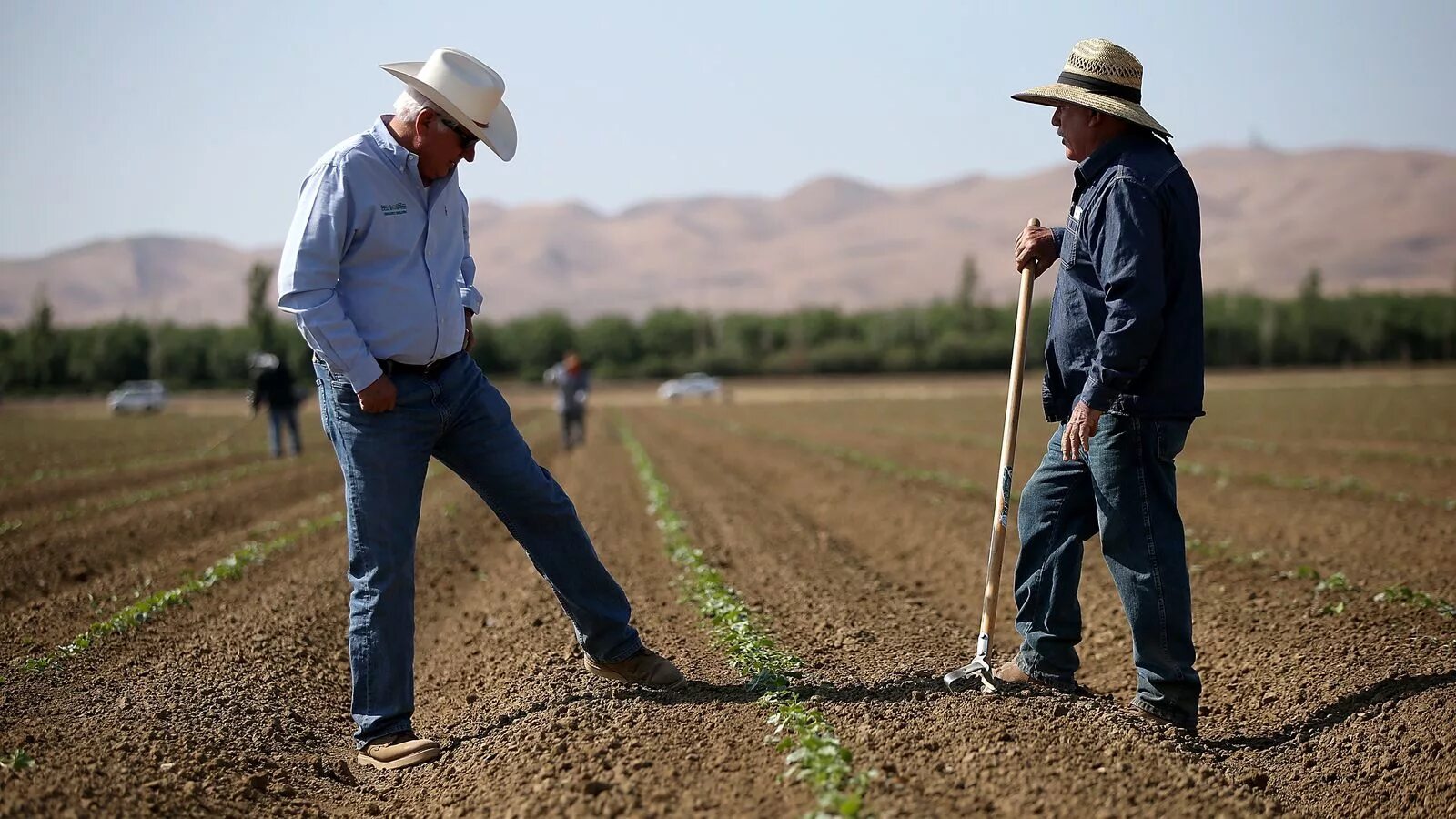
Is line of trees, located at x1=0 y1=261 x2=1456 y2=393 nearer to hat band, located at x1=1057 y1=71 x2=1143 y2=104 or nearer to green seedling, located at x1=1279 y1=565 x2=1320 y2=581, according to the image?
green seedling, located at x1=1279 y1=565 x2=1320 y2=581

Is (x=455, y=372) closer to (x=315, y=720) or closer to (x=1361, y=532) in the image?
(x=315, y=720)

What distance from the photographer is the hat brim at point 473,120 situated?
4066mm

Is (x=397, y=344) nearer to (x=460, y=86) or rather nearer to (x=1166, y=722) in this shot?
(x=460, y=86)

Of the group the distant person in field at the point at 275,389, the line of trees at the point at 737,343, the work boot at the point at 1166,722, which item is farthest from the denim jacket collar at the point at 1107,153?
the line of trees at the point at 737,343

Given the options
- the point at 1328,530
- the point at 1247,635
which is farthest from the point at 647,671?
the point at 1328,530

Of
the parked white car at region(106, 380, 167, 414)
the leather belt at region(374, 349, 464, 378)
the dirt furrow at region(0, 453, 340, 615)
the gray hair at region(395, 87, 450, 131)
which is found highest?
the gray hair at region(395, 87, 450, 131)

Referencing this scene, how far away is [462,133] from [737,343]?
96.1 meters

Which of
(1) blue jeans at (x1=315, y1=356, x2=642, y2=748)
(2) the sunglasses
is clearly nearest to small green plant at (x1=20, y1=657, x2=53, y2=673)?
(1) blue jeans at (x1=315, y1=356, x2=642, y2=748)

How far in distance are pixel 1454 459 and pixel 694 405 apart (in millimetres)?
39641

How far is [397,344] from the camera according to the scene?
4129 mm

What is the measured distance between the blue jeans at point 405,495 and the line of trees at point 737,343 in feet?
237

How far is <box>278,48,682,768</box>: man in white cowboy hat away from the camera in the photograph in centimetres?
399

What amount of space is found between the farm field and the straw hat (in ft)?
7.23

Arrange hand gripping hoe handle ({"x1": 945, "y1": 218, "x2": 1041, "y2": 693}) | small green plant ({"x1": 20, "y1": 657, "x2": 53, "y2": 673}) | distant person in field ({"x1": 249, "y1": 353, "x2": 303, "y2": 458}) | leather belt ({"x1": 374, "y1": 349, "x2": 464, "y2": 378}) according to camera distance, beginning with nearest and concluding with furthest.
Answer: leather belt ({"x1": 374, "y1": 349, "x2": 464, "y2": 378}) < hand gripping hoe handle ({"x1": 945, "y1": 218, "x2": 1041, "y2": 693}) < small green plant ({"x1": 20, "y1": 657, "x2": 53, "y2": 673}) < distant person in field ({"x1": 249, "y1": 353, "x2": 303, "y2": 458})
